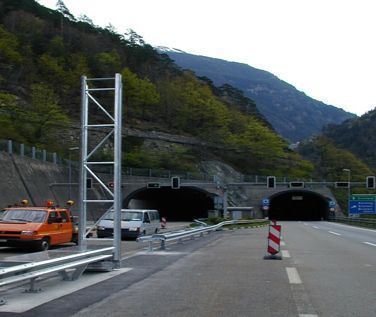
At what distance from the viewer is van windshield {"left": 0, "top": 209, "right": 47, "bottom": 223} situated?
20922mm

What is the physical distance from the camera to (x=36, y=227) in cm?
2020

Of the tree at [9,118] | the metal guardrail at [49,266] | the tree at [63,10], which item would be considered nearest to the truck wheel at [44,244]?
the metal guardrail at [49,266]

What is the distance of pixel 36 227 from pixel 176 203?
234ft

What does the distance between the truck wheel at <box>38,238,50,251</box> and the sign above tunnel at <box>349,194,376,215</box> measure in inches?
2128

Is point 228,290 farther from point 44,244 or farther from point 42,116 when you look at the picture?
point 42,116

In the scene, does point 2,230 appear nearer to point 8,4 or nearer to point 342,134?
point 8,4

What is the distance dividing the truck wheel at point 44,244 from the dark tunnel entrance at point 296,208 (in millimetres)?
78637

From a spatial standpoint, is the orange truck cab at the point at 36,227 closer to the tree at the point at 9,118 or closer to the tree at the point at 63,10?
the tree at the point at 9,118

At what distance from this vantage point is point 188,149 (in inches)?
4190

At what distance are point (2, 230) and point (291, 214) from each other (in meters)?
93.1

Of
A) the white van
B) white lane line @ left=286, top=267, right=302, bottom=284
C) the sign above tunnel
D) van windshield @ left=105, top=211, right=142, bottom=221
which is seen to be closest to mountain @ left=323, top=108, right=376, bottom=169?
the sign above tunnel

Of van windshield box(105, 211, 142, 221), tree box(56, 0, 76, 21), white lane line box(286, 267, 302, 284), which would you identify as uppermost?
tree box(56, 0, 76, 21)

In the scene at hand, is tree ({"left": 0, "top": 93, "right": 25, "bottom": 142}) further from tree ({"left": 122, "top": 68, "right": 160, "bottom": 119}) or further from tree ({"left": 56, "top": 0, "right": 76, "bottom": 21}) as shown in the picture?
tree ({"left": 56, "top": 0, "right": 76, "bottom": 21})

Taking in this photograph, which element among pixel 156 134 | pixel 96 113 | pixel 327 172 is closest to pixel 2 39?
pixel 96 113
